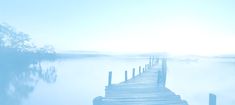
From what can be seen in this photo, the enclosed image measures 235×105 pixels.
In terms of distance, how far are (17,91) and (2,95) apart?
240 centimetres

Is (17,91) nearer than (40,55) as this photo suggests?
Yes

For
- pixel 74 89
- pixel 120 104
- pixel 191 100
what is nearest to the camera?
pixel 120 104

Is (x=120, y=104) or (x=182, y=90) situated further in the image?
(x=182, y=90)

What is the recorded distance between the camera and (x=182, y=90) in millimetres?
34688

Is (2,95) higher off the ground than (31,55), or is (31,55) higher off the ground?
(31,55)

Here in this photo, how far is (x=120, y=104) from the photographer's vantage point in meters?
11.6

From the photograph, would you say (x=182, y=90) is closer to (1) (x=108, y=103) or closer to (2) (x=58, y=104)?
(2) (x=58, y=104)

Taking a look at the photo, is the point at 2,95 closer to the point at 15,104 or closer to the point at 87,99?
the point at 15,104

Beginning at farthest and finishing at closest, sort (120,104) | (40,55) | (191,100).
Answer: (40,55) → (191,100) → (120,104)

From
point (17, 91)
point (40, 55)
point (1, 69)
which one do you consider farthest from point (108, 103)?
point (40, 55)

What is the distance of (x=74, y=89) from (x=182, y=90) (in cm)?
1089

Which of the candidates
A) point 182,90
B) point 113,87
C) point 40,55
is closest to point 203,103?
point 182,90

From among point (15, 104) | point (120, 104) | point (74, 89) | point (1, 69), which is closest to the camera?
point (120, 104)

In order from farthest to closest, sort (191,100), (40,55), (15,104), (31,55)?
1. (40,55)
2. (31,55)
3. (191,100)
4. (15,104)
